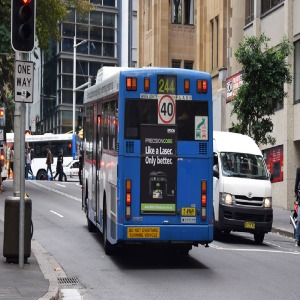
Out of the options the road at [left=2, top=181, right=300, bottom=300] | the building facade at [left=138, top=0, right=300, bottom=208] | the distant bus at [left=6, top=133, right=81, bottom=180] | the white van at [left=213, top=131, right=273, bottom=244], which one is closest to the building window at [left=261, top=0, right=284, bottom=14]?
the building facade at [left=138, top=0, right=300, bottom=208]

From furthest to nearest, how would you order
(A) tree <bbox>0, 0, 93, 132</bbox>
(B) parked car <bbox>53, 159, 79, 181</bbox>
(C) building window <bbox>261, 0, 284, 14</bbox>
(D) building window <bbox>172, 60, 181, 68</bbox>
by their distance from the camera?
1. (B) parked car <bbox>53, 159, 79, 181</bbox>
2. (D) building window <bbox>172, 60, 181, 68</bbox>
3. (C) building window <bbox>261, 0, 284, 14</bbox>
4. (A) tree <bbox>0, 0, 93, 132</bbox>

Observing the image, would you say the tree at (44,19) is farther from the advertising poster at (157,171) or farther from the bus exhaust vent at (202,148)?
the bus exhaust vent at (202,148)

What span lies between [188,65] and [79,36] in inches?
1148

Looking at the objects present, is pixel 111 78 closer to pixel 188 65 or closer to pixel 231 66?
pixel 231 66

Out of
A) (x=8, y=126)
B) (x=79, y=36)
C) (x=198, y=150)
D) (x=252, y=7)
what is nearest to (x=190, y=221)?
(x=198, y=150)

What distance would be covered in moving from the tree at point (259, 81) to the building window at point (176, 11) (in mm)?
24443

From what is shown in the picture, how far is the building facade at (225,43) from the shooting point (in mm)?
34000

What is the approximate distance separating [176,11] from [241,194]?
3438 centimetres

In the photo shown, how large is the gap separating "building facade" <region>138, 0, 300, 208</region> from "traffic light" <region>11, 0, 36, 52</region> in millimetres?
20490

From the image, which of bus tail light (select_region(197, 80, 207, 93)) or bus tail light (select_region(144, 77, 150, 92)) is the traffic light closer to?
bus tail light (select_region(144, 77, 150, 92))

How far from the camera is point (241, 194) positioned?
807 inches

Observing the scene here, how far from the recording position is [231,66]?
42094mm

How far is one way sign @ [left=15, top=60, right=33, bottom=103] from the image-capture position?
1370cm

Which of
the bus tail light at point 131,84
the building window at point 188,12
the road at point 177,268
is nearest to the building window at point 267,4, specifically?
the building window at point 188,12
